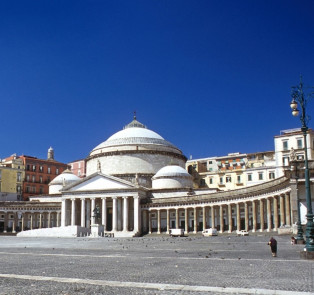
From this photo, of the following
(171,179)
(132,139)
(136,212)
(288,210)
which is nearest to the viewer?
(288,210)

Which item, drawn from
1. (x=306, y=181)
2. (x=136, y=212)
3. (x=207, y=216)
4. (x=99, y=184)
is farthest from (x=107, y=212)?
(x=306, y=181)

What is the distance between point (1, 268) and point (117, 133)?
9304cm

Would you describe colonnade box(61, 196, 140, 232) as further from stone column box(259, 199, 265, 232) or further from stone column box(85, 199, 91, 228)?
stone column box(259, 199, 265, 232)

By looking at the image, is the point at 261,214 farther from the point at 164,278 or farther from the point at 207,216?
the point at 164,278

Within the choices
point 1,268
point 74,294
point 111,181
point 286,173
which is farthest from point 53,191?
point 74,294

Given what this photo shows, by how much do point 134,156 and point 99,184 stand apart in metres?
14.8

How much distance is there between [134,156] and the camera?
9831 cm

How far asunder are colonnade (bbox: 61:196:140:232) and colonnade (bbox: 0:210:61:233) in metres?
6.94

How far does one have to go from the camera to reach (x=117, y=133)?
111 metres

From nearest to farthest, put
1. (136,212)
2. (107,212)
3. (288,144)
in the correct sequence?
→ (288,144) → (136,212) → (107,212)

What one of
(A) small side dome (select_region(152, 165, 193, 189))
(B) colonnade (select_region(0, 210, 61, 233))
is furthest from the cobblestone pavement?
(B) colonnade (select_region(0, 210, 61, 233))

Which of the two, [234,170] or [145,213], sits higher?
[234,170]

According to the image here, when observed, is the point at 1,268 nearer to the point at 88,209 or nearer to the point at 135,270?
the point at 135,270

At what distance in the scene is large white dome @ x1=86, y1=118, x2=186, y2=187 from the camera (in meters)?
97.2
